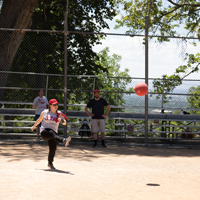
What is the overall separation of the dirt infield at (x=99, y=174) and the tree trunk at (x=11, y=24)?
4202 mm

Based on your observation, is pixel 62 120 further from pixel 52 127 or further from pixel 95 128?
pixel 95 128

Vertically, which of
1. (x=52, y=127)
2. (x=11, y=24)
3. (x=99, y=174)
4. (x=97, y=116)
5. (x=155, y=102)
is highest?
(x=11, y=24)

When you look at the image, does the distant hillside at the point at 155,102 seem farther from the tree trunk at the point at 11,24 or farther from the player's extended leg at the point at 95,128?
the tree trunk at the point at 11,24

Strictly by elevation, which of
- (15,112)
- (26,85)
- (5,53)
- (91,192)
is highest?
(5,53)

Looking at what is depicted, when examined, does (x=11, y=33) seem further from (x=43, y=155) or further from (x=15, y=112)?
(x=43, y=155)

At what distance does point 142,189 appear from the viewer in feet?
19.0

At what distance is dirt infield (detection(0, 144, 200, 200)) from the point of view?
5.35 m

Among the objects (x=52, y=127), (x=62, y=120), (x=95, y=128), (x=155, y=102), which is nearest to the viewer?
(x=62, y=120)

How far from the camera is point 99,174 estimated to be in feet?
23.2

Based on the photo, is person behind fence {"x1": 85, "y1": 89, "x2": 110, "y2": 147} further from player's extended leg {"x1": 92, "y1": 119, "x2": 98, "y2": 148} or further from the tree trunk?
the tree trunk

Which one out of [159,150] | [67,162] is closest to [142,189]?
[67,162]

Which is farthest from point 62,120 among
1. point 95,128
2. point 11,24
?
point 11,24

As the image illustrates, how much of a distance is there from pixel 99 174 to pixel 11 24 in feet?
29.9

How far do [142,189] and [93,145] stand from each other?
6013mm
